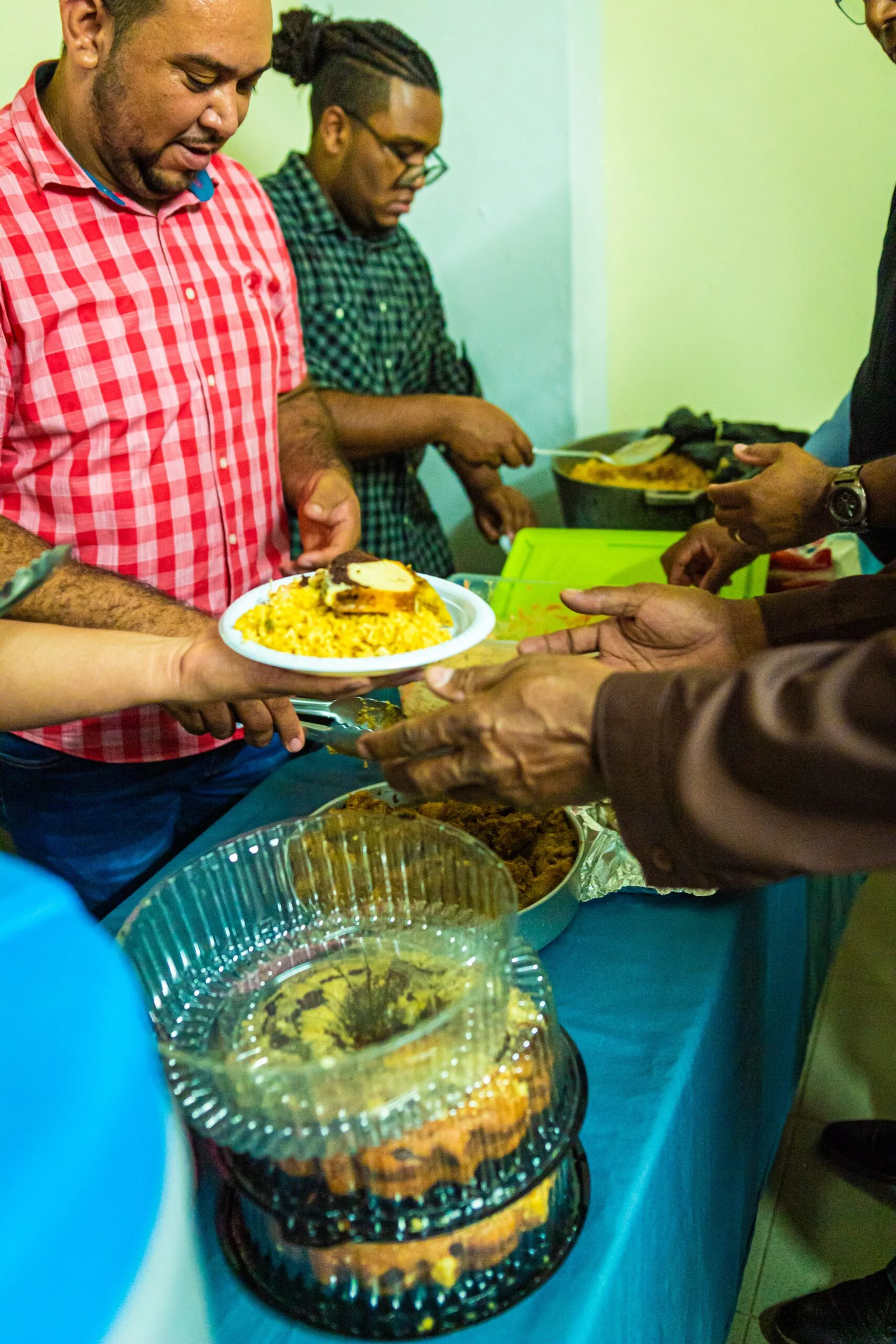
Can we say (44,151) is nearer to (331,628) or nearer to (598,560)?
(331,628)

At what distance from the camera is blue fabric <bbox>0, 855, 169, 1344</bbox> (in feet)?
1.47

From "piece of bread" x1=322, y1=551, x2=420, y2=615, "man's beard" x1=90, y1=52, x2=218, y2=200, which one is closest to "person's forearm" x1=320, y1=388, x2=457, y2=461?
"man's beard" x1=90, y1=52, x2=218, y2=200

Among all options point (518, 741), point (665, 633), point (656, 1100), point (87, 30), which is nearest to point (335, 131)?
point (87, 30)

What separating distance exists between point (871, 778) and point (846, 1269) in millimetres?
Result: 1333

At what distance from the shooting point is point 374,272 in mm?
2670

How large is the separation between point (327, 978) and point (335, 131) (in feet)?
7.21

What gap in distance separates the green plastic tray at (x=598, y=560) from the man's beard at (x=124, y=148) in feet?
3.20

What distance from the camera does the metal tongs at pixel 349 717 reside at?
1.56 meters

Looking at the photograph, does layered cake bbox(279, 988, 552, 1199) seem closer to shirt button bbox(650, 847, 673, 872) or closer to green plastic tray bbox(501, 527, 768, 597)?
shirt button bbox(650, 847, 673, 872)

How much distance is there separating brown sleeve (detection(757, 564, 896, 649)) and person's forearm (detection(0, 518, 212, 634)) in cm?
87

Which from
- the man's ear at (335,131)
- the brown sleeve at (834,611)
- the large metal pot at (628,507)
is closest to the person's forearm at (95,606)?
the brown sleeve at (834,611)

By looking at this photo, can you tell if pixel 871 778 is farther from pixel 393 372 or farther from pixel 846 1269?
pixel 393 372

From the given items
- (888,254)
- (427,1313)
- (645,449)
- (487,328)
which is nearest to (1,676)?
(427,1313)

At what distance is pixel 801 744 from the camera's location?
92 centimetres
